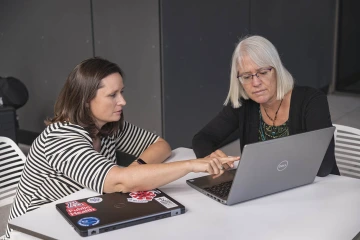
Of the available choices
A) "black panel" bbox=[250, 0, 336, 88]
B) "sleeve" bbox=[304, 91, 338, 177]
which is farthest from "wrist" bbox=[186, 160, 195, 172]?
"black panel" bbox=[250, 0, 336, 88]

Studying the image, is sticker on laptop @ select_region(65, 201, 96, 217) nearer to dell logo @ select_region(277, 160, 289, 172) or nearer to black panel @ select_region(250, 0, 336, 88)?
dell logo @ select_region(277, 160, 289, 172)

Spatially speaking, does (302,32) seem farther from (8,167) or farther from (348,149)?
(8,167)

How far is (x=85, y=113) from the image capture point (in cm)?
185

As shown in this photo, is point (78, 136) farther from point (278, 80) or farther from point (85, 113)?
point (278, 80)

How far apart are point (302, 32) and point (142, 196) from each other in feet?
16.0

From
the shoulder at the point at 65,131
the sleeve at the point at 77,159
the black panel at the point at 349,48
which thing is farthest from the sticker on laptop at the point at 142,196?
the black panel at the point at 349,48

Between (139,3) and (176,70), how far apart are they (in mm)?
593

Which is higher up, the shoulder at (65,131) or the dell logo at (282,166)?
the shoulder at (65,131)

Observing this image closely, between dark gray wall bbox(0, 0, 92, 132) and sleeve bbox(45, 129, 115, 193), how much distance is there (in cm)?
240

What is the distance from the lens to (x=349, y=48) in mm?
7016

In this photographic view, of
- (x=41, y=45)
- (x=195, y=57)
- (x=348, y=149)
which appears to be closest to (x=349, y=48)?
(x=195, y=57)

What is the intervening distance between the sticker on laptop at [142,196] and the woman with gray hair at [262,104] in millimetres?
472

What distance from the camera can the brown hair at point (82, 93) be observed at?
6.01 feet

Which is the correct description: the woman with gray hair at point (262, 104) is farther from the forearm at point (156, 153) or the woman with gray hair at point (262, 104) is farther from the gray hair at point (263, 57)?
the forearm at point (156, 153)
